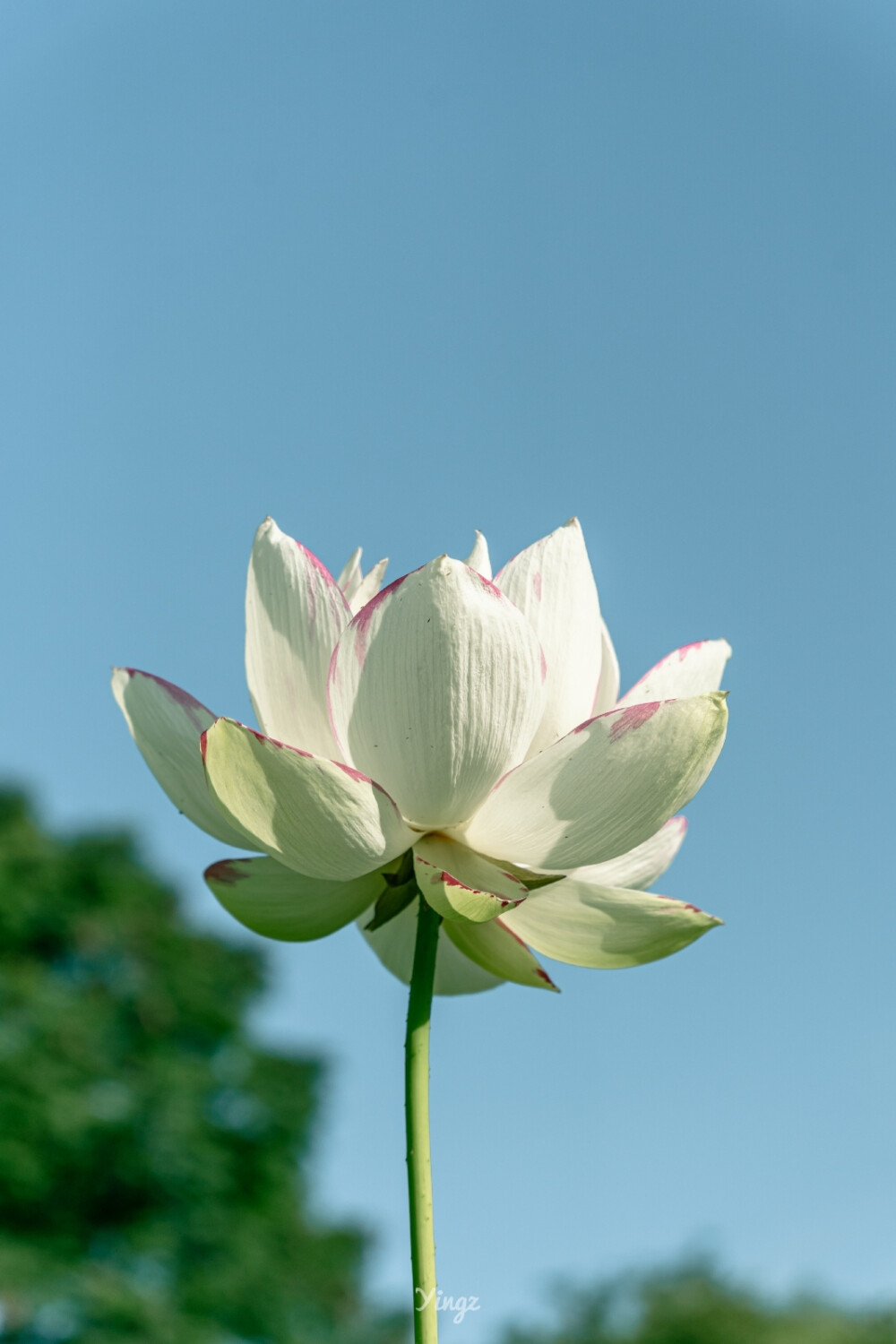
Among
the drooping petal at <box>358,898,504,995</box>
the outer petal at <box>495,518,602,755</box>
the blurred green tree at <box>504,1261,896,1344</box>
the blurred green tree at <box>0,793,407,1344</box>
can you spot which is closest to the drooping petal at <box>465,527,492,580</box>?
the outer petal at <box>495,518,602,755</box>

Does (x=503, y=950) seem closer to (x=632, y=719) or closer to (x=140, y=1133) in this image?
(x=632, y=719)

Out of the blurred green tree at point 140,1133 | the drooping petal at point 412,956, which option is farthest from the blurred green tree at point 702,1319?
the drooping petal at point 412,956

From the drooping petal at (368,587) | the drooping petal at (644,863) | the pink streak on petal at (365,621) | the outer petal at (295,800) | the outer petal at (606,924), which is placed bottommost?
the outer petal at (606,924)

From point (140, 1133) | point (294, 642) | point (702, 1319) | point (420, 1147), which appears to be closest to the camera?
point (420, 1147)

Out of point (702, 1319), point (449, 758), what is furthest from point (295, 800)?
point (702, 1319)

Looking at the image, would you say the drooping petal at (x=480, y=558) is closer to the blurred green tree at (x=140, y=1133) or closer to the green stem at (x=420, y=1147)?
the green stem at (x=420, y=1147)

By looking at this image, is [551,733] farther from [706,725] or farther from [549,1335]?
[549,1335]
